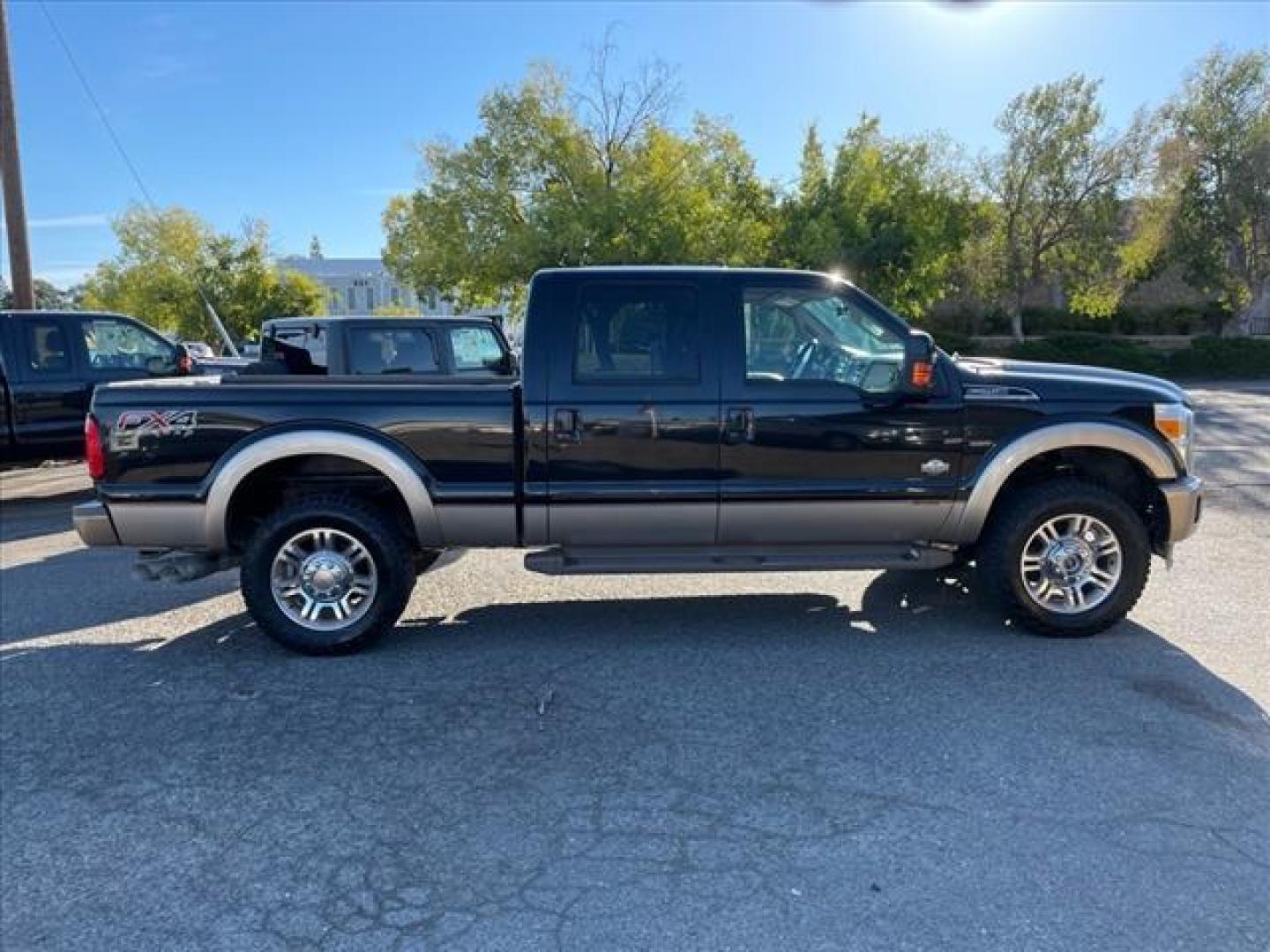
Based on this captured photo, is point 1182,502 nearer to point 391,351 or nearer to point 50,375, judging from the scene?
point 391,351

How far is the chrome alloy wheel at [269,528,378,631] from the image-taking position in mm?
4734

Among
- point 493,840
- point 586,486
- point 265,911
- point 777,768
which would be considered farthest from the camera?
point 586,486

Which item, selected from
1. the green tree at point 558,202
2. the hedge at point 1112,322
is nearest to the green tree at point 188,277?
the green tree at point 558,202

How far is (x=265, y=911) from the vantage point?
2.67 m

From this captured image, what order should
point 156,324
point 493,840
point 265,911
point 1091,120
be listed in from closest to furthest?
point 265,911
point 493,840
point 1091,120
point 156,324

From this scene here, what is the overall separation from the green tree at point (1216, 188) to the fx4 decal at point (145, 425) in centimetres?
3421

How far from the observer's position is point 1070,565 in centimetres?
477

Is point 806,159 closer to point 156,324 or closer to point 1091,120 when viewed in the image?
point 1091,120

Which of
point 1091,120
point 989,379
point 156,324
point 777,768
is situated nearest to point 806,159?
point 1091,120

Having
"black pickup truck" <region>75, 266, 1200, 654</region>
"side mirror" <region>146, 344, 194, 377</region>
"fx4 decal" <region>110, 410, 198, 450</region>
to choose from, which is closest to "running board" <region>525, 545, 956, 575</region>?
"black pickup truck" <region>75, 266, 1200, 654</region>

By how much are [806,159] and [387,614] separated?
29.4m

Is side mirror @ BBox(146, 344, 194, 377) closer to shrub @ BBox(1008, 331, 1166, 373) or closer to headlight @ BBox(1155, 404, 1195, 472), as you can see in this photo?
headlight @ BBox(1155, 404, 1195, 472)

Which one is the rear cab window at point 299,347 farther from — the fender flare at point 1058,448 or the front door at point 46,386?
the fender flare at point 1058,448

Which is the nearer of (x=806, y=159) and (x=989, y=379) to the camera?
(x=989, y=379)
